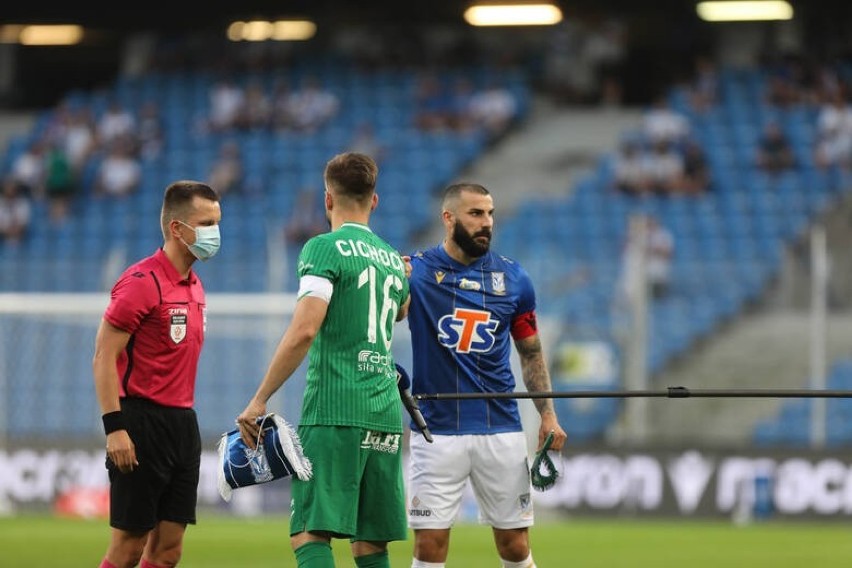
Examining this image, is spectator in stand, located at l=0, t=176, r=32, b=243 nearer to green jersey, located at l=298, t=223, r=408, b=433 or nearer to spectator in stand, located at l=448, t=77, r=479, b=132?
spectator in stand, located at l=448, t=77, r=479, b=132

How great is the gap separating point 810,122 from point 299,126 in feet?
28.1

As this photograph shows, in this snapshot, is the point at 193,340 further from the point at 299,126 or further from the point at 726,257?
the point at 299,126

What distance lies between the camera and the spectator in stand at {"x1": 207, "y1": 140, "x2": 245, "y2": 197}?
87.5ft

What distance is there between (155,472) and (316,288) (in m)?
1.40

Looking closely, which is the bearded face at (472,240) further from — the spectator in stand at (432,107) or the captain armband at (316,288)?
the spectator in stand at (432,107)

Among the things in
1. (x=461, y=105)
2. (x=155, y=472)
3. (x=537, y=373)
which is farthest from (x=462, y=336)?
→ (x=461, y=105)

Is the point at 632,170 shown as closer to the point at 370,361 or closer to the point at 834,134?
the point at 834,134

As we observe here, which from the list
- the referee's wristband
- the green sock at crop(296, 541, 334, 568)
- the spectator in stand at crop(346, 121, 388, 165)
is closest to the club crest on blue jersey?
the green sock at crop(296, 541, 334, 568)

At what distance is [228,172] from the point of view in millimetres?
26875

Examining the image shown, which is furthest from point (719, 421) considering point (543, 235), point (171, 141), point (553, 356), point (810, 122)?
point (171, 141)

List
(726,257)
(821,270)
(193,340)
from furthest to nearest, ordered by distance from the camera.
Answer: (726,257)
(821,270)
(193,340)

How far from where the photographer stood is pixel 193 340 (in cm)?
799

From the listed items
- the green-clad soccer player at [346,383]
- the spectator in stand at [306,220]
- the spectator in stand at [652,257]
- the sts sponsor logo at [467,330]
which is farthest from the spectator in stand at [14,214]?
the green-clad soccer player at [346,383]

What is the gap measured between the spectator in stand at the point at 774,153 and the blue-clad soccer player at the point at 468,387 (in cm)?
1662
